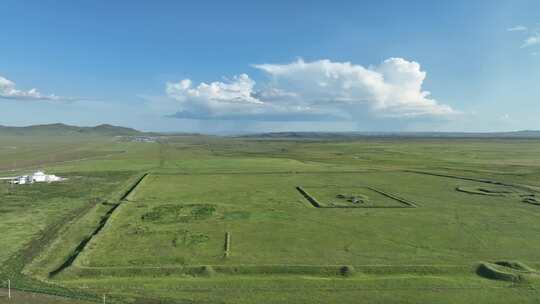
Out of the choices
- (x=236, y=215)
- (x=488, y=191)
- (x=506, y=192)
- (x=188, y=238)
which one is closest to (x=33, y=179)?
(x=236, y=215)

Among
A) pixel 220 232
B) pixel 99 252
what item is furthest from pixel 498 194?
pixel 99 252

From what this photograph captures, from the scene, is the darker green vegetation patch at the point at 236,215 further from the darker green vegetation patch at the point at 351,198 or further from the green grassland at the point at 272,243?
the darker green vegetation patch at the point at 351,198

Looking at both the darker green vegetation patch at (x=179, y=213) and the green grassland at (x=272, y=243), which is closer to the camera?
the green grassland at (x=272, y=243)

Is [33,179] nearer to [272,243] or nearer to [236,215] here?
[236,215]

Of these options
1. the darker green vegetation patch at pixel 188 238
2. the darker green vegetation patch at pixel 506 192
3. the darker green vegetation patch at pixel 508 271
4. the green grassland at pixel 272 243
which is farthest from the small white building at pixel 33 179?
the darker green vegetation patch at pixel 506 192

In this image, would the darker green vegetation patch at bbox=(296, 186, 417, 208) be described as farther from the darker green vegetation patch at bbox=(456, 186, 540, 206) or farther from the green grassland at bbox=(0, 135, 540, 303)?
the darker green vegetation patch at bbox=(456, 186, 540, 206)

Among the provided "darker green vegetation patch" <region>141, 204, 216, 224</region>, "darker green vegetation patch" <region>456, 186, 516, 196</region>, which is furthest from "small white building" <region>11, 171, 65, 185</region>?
"darker green vegetation patch" <region>456, 186, 516, 196</region>

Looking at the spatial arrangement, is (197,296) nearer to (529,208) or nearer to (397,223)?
(397,223)

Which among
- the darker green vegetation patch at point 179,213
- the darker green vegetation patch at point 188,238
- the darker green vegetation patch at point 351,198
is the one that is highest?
the darker green vegetation patch at point 351,198

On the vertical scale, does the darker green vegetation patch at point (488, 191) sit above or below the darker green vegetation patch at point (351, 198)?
above

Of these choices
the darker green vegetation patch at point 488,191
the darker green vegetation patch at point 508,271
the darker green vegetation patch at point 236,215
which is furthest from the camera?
the darker green vegetation patch at point 488,191
